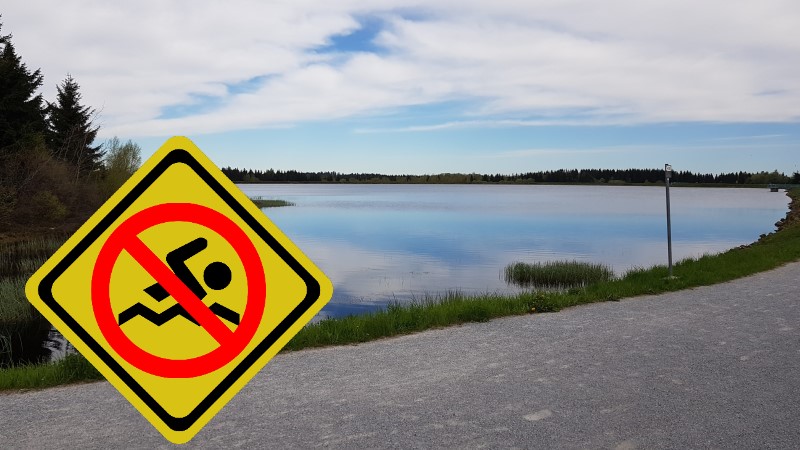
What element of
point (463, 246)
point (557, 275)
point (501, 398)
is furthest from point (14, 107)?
point (501, 398)

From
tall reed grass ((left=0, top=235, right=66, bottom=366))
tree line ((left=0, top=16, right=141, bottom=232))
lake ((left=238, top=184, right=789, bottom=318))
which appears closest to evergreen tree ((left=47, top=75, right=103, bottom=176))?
tree line ((left=0, top=16, right=141, bottom=232))

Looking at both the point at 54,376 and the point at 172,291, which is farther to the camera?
the point at 54,376

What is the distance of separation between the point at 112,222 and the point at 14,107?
148 ft

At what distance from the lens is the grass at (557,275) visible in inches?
816

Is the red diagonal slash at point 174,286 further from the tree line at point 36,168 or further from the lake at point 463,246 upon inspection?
the tree line at point 36,168

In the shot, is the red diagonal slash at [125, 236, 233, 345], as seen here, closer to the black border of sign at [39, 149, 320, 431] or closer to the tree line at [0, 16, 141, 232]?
the black border of sign at [39, 149, 320, 431]

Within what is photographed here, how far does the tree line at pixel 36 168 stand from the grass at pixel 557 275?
1097 inches

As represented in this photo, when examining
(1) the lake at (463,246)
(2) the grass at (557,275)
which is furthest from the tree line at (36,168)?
(2) the grass at (557,275)

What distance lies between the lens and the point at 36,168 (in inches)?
1457

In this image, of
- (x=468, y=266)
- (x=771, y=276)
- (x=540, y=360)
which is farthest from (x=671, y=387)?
(x=468, y=266)

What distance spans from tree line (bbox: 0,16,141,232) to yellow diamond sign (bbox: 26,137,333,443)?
3618 centimetres

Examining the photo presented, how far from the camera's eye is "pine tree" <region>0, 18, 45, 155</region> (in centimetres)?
3812

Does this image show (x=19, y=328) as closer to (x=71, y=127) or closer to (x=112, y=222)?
(x=112, y=222)

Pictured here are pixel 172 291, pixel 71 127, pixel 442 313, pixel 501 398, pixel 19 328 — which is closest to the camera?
pixel 172 291
